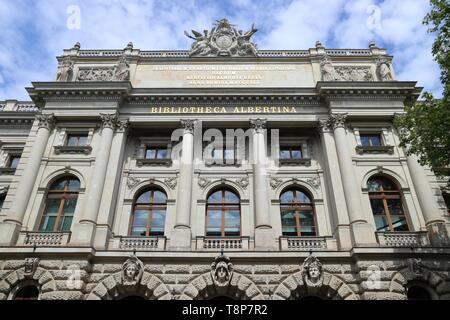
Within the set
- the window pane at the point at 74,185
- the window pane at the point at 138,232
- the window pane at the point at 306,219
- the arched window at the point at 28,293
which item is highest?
the window pane at the point at 74,185

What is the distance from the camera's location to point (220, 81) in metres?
23.0

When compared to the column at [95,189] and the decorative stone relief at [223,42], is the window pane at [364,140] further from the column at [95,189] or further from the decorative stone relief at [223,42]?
the column at [95,189]

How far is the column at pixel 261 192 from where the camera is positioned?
681 inches

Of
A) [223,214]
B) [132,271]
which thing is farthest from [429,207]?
[132,271]

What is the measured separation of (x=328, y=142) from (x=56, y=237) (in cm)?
1530

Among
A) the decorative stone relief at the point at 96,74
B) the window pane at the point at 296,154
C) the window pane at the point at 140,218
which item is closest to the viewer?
the window pane at the point at 140,218

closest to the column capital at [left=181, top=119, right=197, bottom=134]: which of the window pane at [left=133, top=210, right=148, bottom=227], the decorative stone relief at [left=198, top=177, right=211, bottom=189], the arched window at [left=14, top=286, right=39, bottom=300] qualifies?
the decorative stone relief at [left=198, top=177, right=211, bottom=189]

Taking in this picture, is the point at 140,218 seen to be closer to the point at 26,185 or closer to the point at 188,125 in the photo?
the point at 188,125

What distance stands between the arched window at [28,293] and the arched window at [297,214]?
1219cm

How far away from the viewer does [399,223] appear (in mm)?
18406

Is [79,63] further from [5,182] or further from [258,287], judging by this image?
[258,287]

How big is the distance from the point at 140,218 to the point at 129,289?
4.30 m

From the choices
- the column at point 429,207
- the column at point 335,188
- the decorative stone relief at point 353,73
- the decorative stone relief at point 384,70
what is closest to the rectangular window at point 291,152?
the column at point 335,188

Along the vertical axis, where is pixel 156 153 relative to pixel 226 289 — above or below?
above
